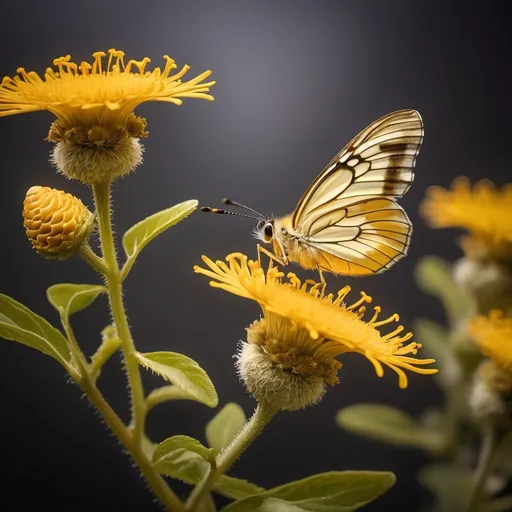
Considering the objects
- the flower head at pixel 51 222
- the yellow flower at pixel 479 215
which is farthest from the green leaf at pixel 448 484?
the flower head at pixel 51 222

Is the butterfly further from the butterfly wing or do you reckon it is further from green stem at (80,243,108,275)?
green stem at (80,243,108,275)

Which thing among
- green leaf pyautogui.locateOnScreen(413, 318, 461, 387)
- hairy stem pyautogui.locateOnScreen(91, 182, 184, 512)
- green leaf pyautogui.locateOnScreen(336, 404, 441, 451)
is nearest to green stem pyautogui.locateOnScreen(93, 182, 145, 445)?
hairy stem pyautogui.locateOnScreen(91, 182, 184, 512)

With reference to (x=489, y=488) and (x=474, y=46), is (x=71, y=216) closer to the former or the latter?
(x=489, y=488)

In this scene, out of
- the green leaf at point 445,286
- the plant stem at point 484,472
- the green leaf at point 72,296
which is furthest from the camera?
the green leaf at point 445,286

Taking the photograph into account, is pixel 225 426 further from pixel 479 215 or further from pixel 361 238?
pixel 479 215

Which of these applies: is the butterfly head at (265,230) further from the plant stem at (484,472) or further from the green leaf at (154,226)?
the plant stem at (484,472)

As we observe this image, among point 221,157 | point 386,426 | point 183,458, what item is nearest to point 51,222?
point 183,458
